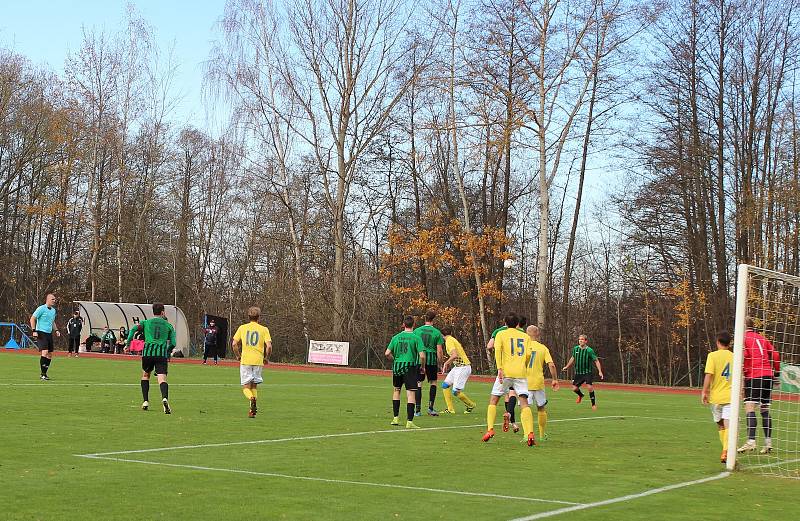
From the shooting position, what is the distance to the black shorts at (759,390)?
15.6 metres

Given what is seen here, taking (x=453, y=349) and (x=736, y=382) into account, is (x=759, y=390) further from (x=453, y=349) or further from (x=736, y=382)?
(x=453, y=349)

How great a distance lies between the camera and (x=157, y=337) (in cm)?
1794

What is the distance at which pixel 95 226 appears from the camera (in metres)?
59.9

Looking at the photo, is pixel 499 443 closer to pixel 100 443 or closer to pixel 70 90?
pixel 100 443

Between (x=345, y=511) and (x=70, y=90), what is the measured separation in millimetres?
55397

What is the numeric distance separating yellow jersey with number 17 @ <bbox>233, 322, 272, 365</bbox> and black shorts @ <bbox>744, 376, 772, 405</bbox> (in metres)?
8.45

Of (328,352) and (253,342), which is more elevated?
(328,352)

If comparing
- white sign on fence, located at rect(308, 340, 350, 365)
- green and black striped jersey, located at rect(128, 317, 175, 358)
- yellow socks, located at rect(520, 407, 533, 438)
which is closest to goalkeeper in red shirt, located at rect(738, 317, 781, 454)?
yellow socks, located at rect(520, 407, 533, 438)

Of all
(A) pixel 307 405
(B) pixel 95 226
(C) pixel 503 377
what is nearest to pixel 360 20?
(B) pixel 95 226

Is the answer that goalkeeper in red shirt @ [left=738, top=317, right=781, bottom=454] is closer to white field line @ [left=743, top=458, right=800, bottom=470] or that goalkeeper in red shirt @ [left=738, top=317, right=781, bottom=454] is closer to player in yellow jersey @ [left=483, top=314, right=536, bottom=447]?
white field line @ [left=743, top=458, right=800, bottom=470]

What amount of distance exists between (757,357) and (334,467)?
292 inches

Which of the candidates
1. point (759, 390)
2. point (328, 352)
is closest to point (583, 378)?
point (759, 390)

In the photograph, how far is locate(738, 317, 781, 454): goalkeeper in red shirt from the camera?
50.8 ft

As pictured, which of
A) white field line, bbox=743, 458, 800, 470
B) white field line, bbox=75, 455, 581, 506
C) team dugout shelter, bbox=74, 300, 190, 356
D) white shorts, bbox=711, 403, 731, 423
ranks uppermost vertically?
team dugout shelter, bbox=74, 300, 190, 356
